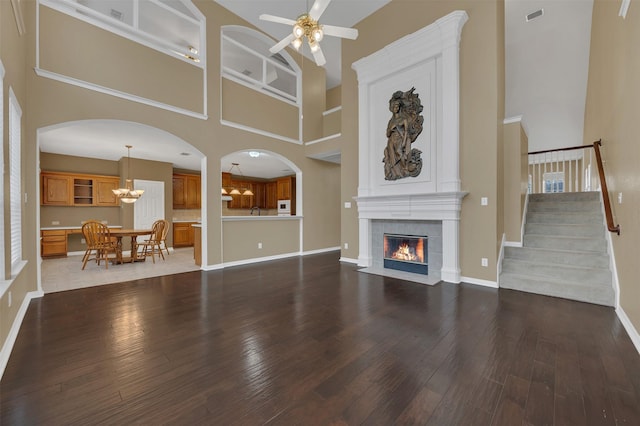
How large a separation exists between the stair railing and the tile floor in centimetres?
687

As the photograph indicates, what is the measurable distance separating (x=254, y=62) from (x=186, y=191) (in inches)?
186

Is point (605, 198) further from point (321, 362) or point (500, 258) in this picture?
point (321, 362)

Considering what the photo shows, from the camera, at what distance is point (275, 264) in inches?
227

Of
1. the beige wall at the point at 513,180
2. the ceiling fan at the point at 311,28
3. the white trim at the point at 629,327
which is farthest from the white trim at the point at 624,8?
the white trim at the point at 629,327

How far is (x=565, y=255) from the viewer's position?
386 cm

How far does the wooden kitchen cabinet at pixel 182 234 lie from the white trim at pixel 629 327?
923cm

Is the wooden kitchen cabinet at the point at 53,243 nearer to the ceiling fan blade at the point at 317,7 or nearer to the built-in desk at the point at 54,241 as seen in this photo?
the built-in desk at the point at 54,241

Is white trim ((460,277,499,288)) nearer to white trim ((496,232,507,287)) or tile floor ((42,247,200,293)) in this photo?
white trim ((496,232,507,287))

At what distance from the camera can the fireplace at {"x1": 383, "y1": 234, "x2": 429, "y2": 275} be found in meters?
4.70

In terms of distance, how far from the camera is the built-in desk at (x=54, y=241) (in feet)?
22.1

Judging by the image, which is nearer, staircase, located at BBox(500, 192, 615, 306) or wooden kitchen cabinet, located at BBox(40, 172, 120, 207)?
staircase, located at BBox(500, 192, 615, 306)

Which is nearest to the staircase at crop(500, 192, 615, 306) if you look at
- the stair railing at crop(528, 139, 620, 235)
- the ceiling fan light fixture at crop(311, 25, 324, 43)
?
the stair railing at crop(528, 139, 620, 235)

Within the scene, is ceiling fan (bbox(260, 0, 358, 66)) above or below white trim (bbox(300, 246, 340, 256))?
above

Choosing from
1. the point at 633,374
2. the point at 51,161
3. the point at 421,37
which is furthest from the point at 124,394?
the point at 51,161
